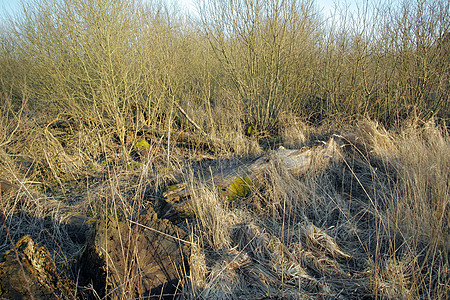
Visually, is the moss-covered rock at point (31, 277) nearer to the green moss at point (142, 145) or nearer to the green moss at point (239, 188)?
the green moss at point (239, 188)

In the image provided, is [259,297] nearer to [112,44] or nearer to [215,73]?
[112,44]

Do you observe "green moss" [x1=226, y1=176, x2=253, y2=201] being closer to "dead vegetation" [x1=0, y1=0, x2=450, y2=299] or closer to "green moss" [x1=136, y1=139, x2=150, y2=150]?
"dead vegetation" [x1=0, y1=0, x2=450, y2=299]

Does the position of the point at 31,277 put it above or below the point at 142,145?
below

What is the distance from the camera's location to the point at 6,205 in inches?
115

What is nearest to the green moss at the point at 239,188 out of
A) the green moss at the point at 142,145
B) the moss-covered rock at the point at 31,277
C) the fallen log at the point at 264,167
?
the fallen log at the point at 264,167

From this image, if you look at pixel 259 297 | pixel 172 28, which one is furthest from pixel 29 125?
pixel 259 297

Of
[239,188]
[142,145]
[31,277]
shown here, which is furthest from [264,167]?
[142,145]

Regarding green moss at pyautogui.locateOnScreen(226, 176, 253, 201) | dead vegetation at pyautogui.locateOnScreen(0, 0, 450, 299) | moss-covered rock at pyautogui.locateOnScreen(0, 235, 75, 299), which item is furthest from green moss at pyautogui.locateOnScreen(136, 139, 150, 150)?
moss-covered rock at pyautogui.locateOnScreen(0, 235, 75, 299)

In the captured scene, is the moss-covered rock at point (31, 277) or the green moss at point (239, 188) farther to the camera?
the green moss at point (239, 188)

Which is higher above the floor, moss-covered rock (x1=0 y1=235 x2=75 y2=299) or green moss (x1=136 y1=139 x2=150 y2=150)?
green moss (x1=136 y1=139 x2=150 y2=150)

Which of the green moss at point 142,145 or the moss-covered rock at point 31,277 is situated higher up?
the green moss at point 142,145

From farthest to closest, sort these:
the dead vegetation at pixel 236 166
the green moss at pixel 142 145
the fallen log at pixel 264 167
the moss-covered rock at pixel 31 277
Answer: the green moss at pixel 142 145
the fallen log at pixel 264 167
the dead vegetation at pixel 236 166
the moss-covered rock at pixel 31 277

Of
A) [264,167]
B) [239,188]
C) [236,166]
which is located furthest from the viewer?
[236,166]

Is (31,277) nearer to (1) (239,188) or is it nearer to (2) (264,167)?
(1) (239,188)
